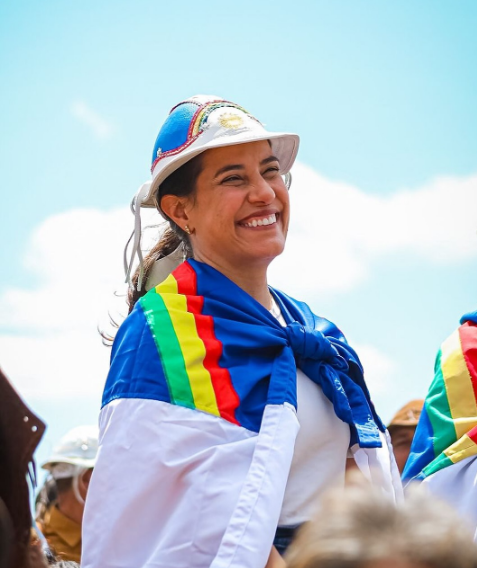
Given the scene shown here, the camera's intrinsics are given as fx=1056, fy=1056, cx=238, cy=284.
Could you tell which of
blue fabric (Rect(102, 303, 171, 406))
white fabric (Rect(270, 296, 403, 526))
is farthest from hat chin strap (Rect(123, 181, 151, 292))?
white fabric (Rect(270, 296, 403, 526))

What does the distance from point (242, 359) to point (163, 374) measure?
303 millimetres

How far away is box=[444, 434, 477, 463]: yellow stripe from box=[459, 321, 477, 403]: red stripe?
192 mm

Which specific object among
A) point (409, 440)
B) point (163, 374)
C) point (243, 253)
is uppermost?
point (243, 253)

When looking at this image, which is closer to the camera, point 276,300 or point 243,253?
point 243,253

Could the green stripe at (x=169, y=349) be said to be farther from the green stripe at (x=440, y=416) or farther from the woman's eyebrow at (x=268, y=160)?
the green stripe at (x=440, y=416)

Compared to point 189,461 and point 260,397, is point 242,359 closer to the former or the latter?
point 260,397

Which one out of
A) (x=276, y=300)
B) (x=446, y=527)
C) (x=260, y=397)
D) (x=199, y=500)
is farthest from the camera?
(x=276, y=300)

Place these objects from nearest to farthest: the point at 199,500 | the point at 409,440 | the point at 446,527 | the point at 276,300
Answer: the point at 446,527
the point at 199,500
the point at 276,300
the point at 409,440

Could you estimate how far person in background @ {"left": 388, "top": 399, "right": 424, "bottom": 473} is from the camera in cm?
602

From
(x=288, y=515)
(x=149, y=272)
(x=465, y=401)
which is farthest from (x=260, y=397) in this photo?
(x=465, y=401)

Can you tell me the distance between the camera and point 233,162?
3.69 meters

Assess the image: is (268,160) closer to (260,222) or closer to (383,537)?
(260,222)

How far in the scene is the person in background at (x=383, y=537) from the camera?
146 cm

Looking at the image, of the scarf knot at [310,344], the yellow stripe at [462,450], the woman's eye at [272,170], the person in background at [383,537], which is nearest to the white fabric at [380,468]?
the scarf knot at [310,344]
